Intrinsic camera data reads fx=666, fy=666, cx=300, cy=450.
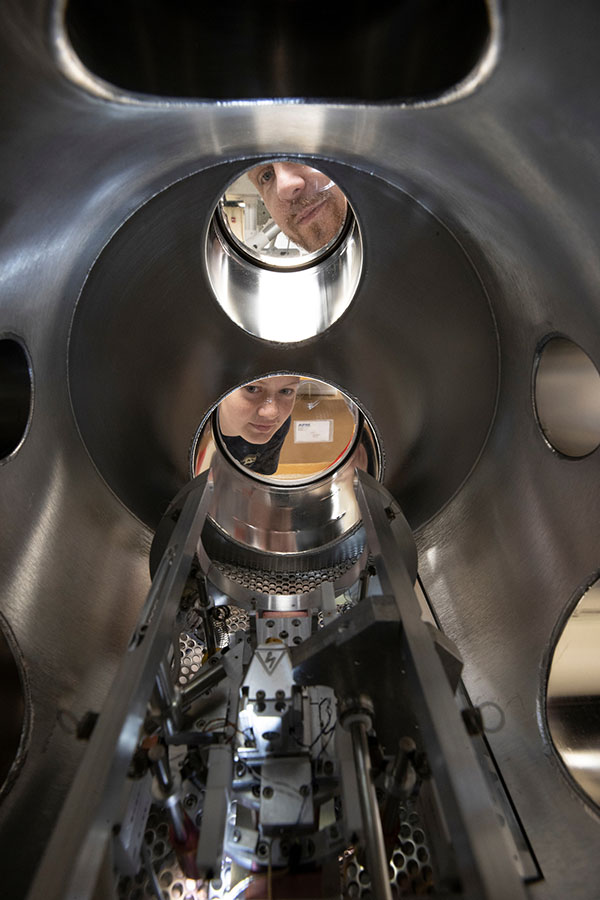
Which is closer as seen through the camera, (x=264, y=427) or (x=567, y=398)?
(x=567, y=398)

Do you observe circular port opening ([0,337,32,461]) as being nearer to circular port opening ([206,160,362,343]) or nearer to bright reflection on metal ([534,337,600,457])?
circular port opening ([206,160,362,343])

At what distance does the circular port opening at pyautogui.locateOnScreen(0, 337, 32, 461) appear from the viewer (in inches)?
52.5

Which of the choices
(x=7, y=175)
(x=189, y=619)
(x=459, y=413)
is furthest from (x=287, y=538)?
(x=7, y=175)

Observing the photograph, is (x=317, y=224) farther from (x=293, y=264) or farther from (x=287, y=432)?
(x=287, y=432)

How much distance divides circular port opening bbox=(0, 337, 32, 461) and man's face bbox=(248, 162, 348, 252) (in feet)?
3.45

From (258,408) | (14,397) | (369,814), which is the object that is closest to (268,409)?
(258,408)

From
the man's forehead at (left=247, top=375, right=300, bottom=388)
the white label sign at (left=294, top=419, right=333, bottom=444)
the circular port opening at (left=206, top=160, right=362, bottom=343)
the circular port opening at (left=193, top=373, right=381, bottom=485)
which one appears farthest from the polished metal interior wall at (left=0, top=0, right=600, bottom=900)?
the white label sign at (left=294, top=419, right=333, bottom=444)

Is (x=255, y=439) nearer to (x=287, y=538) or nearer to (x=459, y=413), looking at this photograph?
(x=287, y=538)


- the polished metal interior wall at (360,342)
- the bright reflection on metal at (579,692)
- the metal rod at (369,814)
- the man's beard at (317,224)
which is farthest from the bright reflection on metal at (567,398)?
the man's beard at (317,224)

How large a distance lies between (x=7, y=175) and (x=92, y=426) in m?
0.73

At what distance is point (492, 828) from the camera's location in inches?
29.9

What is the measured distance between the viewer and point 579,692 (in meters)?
1.55

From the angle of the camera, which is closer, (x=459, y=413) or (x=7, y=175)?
(x=7, y=175)

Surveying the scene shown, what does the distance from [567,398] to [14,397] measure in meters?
1.20
